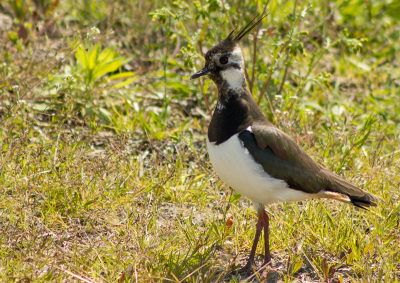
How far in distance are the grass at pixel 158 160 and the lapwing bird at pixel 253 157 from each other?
280mm

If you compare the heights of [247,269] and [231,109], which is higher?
[231,109]

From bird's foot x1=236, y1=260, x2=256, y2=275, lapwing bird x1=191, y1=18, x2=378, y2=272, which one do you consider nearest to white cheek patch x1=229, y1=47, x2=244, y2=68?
lapwing bird x1=191, y1=18, x2=378, y2=272

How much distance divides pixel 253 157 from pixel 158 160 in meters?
1.43

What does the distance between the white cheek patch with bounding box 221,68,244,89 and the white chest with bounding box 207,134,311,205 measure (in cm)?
42

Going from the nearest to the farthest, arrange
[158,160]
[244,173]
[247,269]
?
1. [244,173]
2. [247,269]
3. [158,160]

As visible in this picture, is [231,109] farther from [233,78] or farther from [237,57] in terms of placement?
[237,57]

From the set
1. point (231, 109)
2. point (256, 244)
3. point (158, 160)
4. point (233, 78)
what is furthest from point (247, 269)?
point (158, 160)

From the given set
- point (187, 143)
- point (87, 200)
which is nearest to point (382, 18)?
point (187, 143)

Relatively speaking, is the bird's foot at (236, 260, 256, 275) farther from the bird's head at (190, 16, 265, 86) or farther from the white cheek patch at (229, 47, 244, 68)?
the white cheek patch at (229, 47, 244, 68)

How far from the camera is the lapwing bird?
3.32m

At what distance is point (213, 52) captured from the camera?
11.8 ft

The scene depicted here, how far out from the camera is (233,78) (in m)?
3.58

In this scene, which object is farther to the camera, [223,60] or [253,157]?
[223,60]

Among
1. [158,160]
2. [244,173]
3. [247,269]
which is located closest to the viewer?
[244,173]
